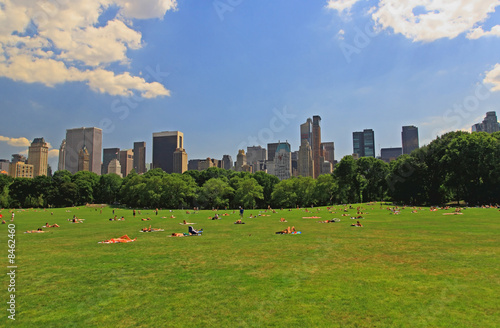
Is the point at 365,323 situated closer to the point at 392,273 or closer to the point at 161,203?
the point at 392,273

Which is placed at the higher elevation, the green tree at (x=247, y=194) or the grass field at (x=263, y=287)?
the green tree at (x=247, y=194)

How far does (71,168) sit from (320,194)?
171049mm

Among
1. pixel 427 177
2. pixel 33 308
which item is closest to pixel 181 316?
pixel 33 308

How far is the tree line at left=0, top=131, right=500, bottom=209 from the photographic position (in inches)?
2263

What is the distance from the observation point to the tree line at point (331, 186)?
57469 millimetres

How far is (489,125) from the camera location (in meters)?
136

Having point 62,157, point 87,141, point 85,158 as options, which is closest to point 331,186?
point 87,141

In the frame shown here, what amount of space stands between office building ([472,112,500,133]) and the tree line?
7283 centimetres

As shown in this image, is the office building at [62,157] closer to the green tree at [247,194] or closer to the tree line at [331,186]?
the tree line at [331,186]

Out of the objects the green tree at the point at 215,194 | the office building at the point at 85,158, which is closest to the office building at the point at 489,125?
the green tree at the point at 215,194

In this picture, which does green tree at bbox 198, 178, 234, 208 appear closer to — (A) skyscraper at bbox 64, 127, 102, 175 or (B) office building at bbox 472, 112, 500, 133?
(A) skyscraper at bbox 64, 127, 102, 175

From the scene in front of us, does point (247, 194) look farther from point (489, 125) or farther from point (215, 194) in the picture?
point (489, 125)

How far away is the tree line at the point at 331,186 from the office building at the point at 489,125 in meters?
72.8

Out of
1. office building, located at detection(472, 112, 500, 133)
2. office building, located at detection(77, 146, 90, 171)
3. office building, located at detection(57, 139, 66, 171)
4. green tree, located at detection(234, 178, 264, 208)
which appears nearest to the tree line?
green tree, located at detection(234, 178, 264, 208)
